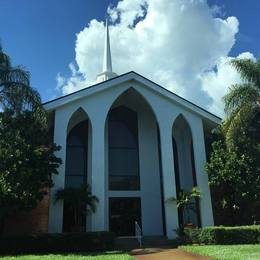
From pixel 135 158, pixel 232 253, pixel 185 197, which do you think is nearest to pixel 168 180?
pixel 185 197

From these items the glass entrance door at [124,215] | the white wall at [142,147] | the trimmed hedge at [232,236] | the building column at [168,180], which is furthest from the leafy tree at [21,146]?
the trimmed hedge at [232,236]

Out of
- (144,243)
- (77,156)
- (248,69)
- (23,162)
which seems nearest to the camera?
(23,162)

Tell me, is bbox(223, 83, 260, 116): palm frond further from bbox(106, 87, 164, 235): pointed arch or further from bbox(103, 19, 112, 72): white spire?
bbox(103, 19, 112, 72): white spire

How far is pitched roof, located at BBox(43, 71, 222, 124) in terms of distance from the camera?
20562 millimetres

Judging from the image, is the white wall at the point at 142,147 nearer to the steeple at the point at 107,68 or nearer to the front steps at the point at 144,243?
the front steps at the point at 144,243

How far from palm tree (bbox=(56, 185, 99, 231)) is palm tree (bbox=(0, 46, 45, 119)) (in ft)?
13.5

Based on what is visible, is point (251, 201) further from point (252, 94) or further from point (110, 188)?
point (110, 188)

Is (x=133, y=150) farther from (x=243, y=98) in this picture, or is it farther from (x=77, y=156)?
(x=243, y=98)

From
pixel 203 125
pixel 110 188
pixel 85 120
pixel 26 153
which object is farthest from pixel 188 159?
pixel 26 153

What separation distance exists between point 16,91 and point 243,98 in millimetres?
11596

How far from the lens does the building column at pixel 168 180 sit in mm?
20000

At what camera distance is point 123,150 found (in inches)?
911

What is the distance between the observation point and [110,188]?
22.0m

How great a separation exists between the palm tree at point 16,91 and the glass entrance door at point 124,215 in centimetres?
752
